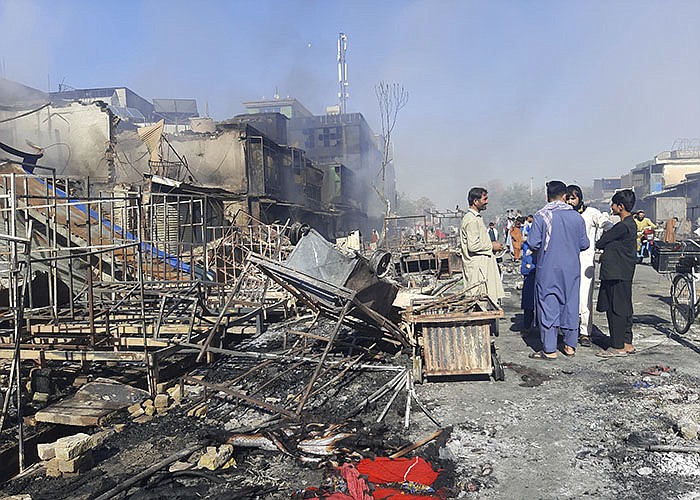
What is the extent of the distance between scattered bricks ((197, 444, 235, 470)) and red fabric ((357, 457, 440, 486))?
101 centimetres

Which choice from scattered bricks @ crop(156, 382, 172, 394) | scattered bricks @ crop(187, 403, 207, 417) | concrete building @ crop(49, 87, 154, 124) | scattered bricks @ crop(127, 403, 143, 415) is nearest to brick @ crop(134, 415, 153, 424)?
scattered bricks @ crop(127, 403, 143, 415)

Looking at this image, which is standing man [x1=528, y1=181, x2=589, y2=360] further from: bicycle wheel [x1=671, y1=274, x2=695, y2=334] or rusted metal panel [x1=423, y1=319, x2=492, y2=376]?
bicycle wheel [x1=671, y1=274, x2=695, y2=334]

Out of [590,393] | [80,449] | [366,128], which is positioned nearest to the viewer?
[80,449]

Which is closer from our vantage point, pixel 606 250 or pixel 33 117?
pixel 606 250

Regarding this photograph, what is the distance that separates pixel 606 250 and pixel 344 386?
3853 mm

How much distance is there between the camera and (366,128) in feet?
169

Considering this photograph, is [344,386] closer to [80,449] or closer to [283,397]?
[283,397]

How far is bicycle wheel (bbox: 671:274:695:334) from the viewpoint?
728 centimetres

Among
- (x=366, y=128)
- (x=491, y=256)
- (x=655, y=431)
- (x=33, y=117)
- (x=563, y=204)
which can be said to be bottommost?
(x=655, y=431)

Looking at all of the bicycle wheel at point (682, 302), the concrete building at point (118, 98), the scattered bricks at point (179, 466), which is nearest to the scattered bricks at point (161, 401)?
the scattered bricks at point (179, 466)

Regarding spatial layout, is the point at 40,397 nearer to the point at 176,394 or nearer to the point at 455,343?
the point at 176,394

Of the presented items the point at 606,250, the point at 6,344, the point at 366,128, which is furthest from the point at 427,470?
the point at 366,128

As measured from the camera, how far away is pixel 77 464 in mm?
3982

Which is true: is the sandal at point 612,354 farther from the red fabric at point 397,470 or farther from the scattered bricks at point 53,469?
the scattered bricks at point 53,469
